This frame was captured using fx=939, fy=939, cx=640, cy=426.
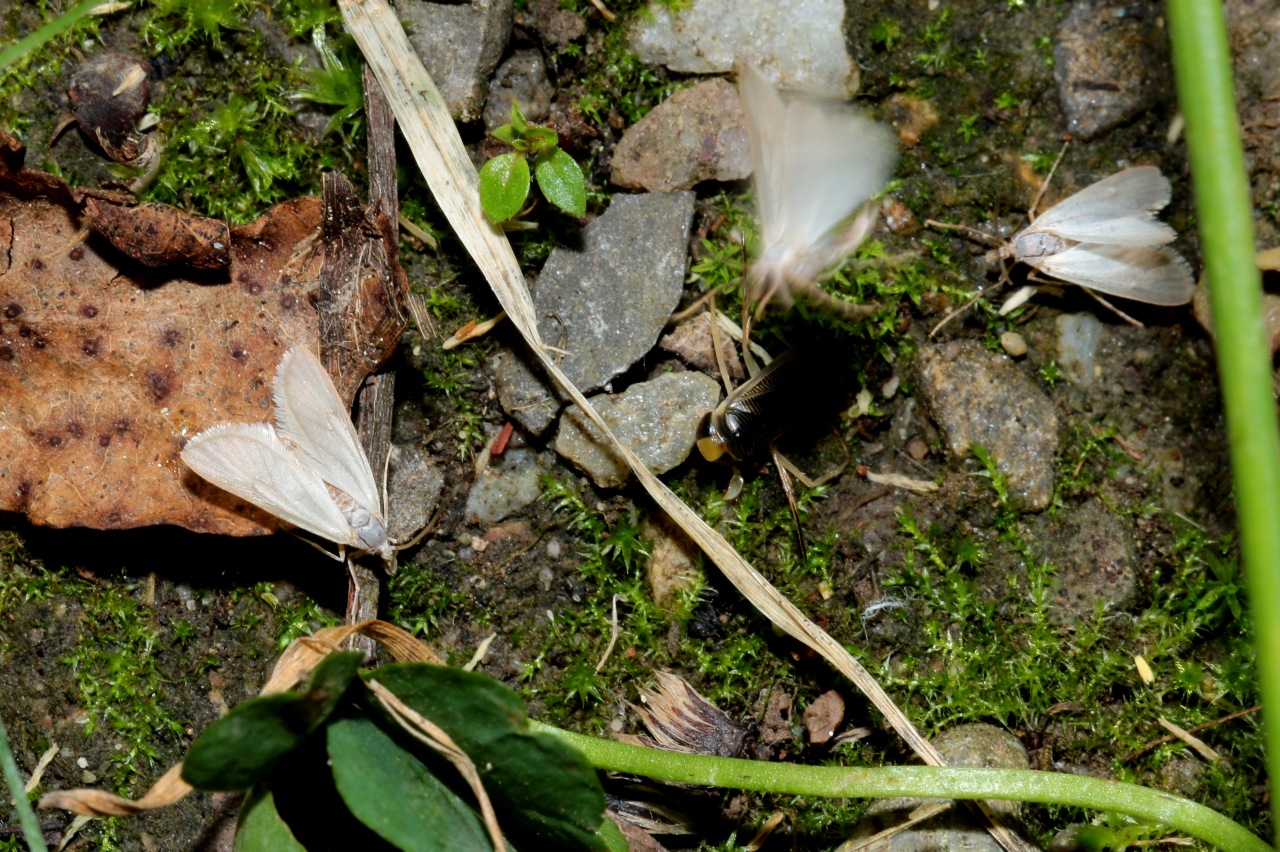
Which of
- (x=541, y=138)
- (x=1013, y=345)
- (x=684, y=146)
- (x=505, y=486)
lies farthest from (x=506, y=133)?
(x=1013, y=345)

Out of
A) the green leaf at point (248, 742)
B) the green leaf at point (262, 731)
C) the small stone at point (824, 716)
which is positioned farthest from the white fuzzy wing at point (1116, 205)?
the green leaf at point (248, 742)

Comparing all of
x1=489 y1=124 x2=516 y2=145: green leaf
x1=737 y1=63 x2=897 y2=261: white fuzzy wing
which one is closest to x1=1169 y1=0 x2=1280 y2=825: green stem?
x1=737 y1=63 x2=897 y2=261: white fuzzy wing

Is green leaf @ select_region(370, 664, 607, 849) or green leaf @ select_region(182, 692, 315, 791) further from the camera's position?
green leaf @ select_region(370, 664, 607, 849)

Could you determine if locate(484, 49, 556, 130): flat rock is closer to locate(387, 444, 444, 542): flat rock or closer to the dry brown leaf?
the dry brown leaf

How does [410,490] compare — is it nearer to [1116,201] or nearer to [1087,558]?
[1087,558]

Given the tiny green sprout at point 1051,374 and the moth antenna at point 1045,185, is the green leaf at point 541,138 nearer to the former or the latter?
the moth antenna at point 1045,185
